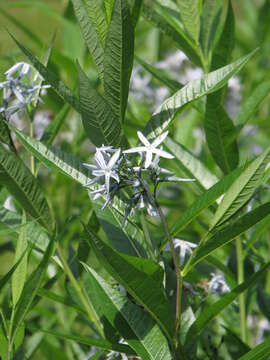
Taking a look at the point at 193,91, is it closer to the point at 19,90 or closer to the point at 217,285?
the point at 19,90

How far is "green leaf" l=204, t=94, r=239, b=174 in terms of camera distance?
121cm

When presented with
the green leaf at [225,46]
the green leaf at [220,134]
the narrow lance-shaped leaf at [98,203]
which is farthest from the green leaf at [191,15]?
the narrow lance-shaped leaf at [98,203]

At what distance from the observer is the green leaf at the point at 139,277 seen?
0.83 m

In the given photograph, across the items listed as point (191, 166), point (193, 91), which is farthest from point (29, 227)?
point (193, 91)

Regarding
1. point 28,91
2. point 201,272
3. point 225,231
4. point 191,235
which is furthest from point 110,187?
point 191,235

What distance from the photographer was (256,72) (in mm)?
2662

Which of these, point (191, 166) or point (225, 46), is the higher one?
point (225, 46)

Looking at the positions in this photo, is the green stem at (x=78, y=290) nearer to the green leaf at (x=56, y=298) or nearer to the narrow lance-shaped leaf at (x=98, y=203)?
the green leaf at (x=56, y=298)

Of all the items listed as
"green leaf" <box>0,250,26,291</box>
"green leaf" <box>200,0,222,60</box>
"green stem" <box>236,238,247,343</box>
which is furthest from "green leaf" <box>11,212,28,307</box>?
"green leaf" <box>200,0,222,60</box>

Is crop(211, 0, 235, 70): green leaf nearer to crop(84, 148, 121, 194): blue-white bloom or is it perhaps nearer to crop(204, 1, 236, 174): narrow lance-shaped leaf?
crop(204, 1, 236, 174): narrow lance-shaped leaf

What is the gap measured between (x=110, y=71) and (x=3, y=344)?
1.55 ft

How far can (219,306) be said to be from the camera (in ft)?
3.18

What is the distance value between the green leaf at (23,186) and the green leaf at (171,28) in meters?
0.46

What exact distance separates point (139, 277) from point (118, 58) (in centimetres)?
31
